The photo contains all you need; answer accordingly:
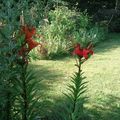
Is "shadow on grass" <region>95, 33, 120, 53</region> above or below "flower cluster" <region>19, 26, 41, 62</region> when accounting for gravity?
below

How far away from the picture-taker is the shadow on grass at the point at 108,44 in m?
12.6

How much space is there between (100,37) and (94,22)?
363cm

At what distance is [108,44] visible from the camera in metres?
13.7

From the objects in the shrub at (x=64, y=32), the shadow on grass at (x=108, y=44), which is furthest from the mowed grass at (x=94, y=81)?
the shrub at (x=64, y=32)

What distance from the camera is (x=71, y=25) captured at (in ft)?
44.3

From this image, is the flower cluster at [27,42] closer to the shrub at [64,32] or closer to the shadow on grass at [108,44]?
the shrub at [64,32]

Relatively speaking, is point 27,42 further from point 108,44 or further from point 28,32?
point 108,44

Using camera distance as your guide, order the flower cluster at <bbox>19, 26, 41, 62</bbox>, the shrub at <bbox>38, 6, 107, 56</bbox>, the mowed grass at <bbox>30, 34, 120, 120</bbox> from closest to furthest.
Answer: the flower cluster at <bbox>19, 26, 41, 62</bbox>
the mowed grass at <bbox>30, 34, 120, 120</bbox>
the shrub at <bbox>38, 6, 107, 56</bbox>

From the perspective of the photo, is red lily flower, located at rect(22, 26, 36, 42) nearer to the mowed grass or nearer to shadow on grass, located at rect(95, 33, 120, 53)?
the mowed grass

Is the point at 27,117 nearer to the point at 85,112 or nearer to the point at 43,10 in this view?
the point at 85,112

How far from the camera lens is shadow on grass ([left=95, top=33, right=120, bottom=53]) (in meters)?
12.6

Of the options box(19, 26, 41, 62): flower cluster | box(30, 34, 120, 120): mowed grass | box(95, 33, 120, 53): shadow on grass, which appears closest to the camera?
box(19, 26, 41, 62): flower cluster

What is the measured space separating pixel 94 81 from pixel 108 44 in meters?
5.33

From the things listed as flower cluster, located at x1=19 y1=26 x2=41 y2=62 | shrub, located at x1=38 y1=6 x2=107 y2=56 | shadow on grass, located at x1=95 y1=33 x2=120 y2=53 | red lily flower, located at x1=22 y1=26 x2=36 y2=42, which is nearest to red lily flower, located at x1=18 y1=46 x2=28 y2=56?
flower cluster, located at x1=19 y1=26 x2=41 y2=62
